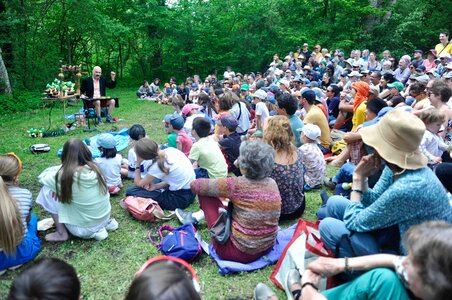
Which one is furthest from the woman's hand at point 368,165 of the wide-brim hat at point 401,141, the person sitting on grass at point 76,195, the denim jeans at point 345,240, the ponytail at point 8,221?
the ponytail at point 8,221

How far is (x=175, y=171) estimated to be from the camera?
4359 mm

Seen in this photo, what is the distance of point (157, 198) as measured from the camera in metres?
4.49

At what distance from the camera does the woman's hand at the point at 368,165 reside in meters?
2.68

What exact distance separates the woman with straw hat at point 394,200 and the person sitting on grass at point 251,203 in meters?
0.64

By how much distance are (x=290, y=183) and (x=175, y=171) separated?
1491 millimetres

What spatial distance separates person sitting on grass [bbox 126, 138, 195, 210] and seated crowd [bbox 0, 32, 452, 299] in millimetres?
14

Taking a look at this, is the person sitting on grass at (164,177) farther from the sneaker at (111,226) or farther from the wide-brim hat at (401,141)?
the wide-brim hat at (401,141)

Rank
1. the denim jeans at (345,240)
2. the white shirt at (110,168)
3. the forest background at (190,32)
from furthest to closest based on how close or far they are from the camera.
Result: 1. the forest background at (190,32)
2. the white shirt at (110,168)
3. the denim jeans at (345,240)

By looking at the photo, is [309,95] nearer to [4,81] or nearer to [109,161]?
[109,161]

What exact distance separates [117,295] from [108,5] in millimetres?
21206

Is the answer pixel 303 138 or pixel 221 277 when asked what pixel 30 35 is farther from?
pixel 221 277

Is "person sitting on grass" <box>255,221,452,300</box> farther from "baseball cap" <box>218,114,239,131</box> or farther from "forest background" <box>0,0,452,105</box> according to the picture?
"forest background" <box>0,0,452,105</box>

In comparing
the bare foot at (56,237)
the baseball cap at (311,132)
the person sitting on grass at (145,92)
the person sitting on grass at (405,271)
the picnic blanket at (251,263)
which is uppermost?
the person sitting on grass at (405,271)

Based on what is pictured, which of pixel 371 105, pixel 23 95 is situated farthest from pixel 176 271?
pixel 23 95
